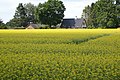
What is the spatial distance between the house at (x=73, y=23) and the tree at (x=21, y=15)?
70.2ft

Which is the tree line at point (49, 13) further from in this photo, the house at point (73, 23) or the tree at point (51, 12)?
the house at point (73, 23)

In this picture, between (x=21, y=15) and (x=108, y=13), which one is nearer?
(x=108, y=13)

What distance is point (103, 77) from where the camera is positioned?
11.5m

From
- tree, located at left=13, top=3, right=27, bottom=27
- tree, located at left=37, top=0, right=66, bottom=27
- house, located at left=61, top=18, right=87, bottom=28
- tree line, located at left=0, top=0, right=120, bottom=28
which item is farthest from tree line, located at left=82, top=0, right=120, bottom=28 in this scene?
tree, located at left=13, top=3, right=27, bottom=27

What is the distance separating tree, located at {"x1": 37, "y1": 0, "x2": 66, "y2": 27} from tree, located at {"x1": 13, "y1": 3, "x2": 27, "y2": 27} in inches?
1065

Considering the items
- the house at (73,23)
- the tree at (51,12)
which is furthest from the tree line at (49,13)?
the house at (73,23)

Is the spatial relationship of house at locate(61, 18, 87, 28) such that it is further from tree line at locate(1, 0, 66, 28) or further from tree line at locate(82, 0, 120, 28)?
tree line at locate(82, 0, 120, 28)

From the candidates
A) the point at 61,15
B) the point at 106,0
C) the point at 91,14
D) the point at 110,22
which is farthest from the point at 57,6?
the point at 110,22

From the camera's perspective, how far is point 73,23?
502 feet

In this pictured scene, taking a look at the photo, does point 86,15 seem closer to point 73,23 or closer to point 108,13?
point 73,23

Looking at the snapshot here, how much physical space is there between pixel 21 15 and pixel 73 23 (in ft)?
103

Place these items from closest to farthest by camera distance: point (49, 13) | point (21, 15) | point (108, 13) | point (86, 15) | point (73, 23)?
point (108, 13)
point (49, 13)
point (86, 15)
point (73, 23)
point (21, 15)

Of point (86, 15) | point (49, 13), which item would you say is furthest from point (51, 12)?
point (86, 15)

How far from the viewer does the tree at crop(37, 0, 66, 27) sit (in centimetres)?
12450
